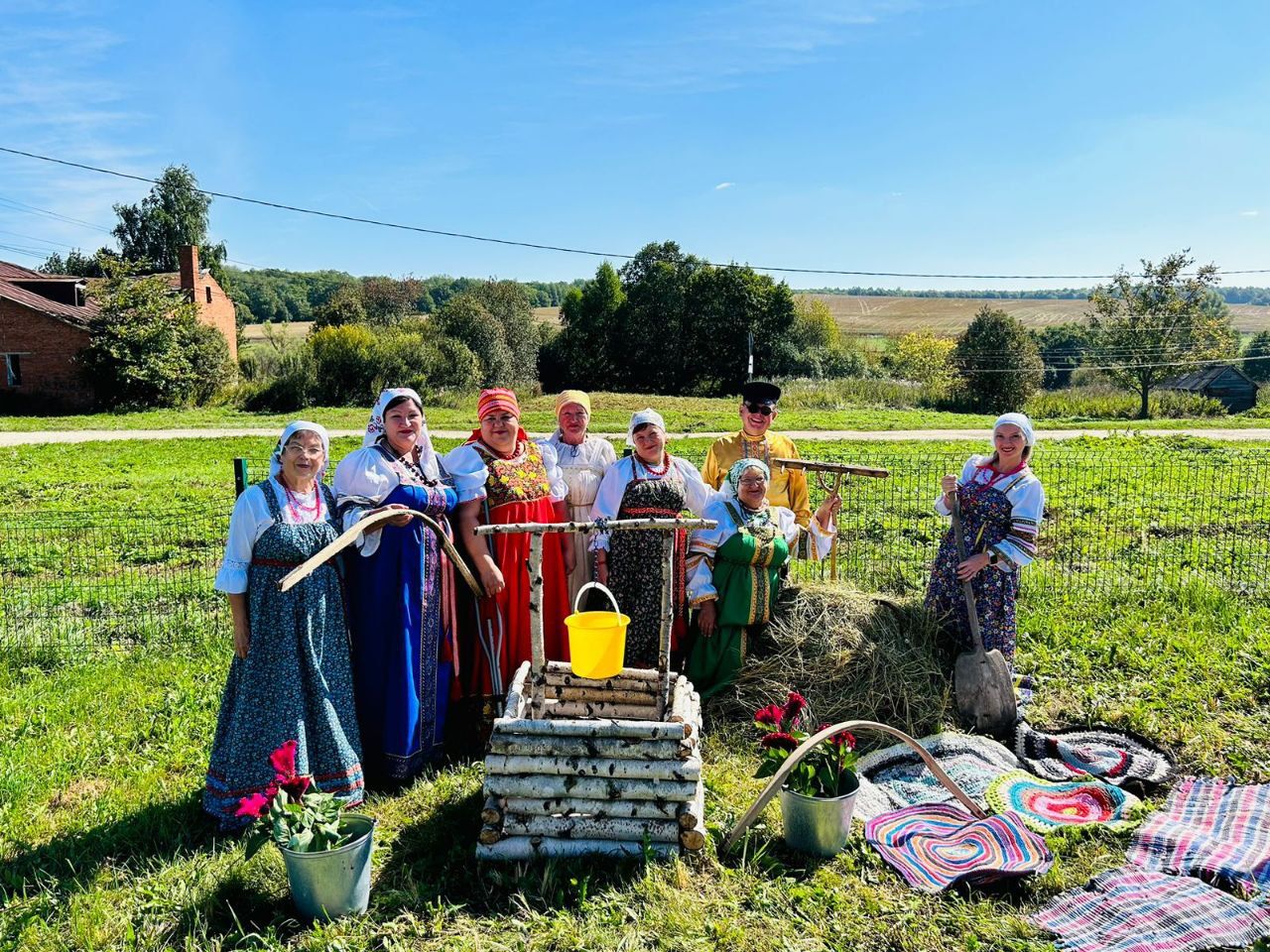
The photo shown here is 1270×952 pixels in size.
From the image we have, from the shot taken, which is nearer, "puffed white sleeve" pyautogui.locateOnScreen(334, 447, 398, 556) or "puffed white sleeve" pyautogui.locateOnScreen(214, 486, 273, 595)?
"puffed white sleeve" pyautogui.locateOnScreen(214, 486, 273, 595)

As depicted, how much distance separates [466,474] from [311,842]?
188 centimetres

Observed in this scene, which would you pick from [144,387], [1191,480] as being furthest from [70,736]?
[144,387]

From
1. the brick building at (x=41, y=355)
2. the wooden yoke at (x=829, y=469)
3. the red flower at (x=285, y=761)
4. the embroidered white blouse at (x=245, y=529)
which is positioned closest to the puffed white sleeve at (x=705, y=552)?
the wooden yoke at (x=829, y=469)

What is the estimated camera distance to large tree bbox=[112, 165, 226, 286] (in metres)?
50.5

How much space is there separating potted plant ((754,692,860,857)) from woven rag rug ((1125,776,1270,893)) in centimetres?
120

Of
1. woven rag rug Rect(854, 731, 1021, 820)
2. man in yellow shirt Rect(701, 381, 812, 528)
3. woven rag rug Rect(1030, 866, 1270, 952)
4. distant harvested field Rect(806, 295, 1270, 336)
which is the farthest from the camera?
distant harvested field Rect(806, 295, 1270, 336)

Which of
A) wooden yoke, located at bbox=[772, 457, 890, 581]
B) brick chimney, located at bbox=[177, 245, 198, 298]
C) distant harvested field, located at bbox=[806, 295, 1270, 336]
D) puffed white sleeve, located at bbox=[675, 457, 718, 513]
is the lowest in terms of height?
puffed white sleeve, located at bbox=[675, 457, 718, 513]

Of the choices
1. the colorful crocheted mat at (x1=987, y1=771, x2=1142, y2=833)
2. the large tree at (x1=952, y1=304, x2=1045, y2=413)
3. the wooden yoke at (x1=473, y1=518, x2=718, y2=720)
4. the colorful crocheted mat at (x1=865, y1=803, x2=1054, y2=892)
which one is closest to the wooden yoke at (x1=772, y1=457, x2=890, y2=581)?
the wooden yoke at (x1=473, y1=518, x2=718, y2=720)

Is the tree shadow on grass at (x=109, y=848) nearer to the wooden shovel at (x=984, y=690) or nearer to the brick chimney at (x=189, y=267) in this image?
the wooden shovel at (x=984, y=690)

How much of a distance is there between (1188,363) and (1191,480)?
24.7 m

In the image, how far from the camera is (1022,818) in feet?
12.7

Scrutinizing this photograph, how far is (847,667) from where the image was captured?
16.0 ft

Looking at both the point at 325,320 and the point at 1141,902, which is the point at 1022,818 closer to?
the point at 1141,902

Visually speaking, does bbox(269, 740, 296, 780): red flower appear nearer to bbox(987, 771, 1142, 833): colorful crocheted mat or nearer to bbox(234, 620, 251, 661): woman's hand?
bbox(234, 620, 251, 661): woman's hand
